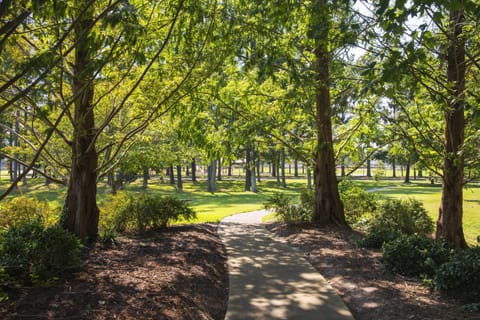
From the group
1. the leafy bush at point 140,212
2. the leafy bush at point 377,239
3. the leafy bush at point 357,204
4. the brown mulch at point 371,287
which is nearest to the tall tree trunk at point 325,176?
the leafy bush at point 357,204

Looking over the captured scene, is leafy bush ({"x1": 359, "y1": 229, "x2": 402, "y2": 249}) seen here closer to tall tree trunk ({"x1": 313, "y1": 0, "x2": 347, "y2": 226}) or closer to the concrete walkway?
the concrete walkway

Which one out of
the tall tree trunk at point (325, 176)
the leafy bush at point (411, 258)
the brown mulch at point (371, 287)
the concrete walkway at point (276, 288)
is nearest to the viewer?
the brown mulch at point (371, 287)

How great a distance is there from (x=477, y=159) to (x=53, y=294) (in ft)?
25.0

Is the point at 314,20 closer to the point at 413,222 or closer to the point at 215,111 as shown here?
the point at 215,111

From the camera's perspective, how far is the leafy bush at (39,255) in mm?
4465

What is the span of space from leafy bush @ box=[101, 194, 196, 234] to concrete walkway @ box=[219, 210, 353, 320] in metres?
2.01

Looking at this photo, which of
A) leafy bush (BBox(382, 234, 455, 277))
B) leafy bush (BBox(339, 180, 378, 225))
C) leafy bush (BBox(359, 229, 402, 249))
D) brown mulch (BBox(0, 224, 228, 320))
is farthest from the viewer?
leafy bush (BBox(339, 180, 378, 225))

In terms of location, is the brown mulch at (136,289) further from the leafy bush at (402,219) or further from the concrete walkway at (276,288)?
the leafy bush at (402,219)

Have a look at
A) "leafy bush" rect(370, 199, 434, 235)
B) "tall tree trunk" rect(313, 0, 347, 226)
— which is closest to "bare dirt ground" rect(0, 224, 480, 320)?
"tall tree trunk" rect(313, 0, 347, 226)

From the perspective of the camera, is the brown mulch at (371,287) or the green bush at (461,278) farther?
the green bush at (461,278)

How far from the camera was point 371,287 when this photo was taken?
504cm

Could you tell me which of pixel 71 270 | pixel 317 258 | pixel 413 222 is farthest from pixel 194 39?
pixel 413 222

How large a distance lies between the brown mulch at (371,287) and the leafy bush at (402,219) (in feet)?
9.44

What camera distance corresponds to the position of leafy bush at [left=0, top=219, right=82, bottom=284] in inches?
176
